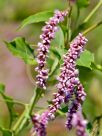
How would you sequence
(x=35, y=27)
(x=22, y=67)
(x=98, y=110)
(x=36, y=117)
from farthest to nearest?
(x=22, y=67)
(x=35, y=27)
(x=98, y=110)
(x=36, y=117)

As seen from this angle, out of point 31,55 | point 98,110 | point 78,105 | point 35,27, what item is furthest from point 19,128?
point 35,27

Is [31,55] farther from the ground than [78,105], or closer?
farther from the ground

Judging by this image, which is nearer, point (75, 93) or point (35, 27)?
point (75, 93)

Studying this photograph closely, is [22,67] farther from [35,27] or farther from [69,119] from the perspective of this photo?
[69,119]

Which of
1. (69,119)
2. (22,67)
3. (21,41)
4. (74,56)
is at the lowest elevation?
(69,119)

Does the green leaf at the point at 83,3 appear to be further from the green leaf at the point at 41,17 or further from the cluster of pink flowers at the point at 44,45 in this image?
→ the cluster of pink flowers at the point at 44,45

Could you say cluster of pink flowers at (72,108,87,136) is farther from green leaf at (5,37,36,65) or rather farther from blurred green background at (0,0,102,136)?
blurred green background at (0,0,102,136)

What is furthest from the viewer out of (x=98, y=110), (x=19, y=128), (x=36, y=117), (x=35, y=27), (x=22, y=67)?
(x=22, y=67)
